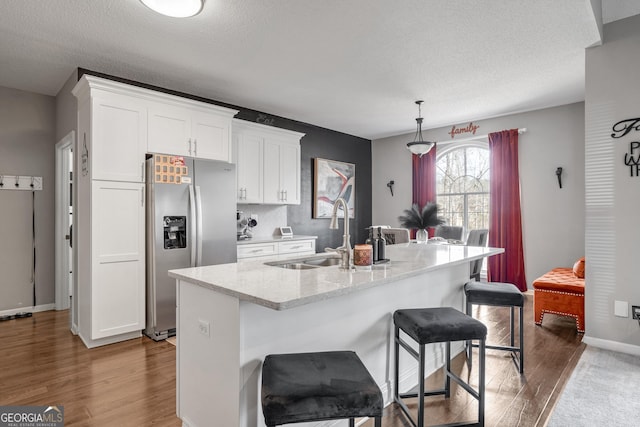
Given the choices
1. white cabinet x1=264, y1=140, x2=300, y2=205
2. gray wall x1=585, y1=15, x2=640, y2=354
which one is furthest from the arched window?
white cabinet x1=264, y1=140, x2=300, y2=205

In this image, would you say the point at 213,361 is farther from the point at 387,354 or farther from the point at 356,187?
the point at 356,187

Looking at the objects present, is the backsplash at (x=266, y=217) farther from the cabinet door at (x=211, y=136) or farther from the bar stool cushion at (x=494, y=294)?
Answer: the bar stool cushion at (x=494, y=294)

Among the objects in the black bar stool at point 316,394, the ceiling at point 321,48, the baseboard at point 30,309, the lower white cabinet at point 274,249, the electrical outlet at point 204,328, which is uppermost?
the ceiling at point 321,48

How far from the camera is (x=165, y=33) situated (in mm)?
2879

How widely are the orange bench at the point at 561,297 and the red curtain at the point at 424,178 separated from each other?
2.41 meters

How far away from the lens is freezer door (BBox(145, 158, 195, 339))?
3.41 metres

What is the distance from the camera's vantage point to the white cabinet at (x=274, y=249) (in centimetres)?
432

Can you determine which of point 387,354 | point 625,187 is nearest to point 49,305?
point 387,354

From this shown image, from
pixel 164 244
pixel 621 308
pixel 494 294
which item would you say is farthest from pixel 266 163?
pixel 621 308

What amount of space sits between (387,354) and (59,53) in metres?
3.80

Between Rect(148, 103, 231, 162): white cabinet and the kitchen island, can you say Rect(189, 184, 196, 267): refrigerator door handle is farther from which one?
the kitchen island

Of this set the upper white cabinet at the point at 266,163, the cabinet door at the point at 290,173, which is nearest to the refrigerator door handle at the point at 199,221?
the upper white cabinet at the point at 266,163

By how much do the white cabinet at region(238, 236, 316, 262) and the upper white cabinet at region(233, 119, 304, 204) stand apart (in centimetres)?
63

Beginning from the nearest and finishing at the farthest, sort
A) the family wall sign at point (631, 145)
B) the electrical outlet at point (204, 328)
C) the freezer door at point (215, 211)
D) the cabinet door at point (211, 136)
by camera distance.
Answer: the electrical outlet at point (204, 328) < the family wall sign at point (631, 145) < the freezer door at point (215, 211) < the cabinet door at point (211, 136)
